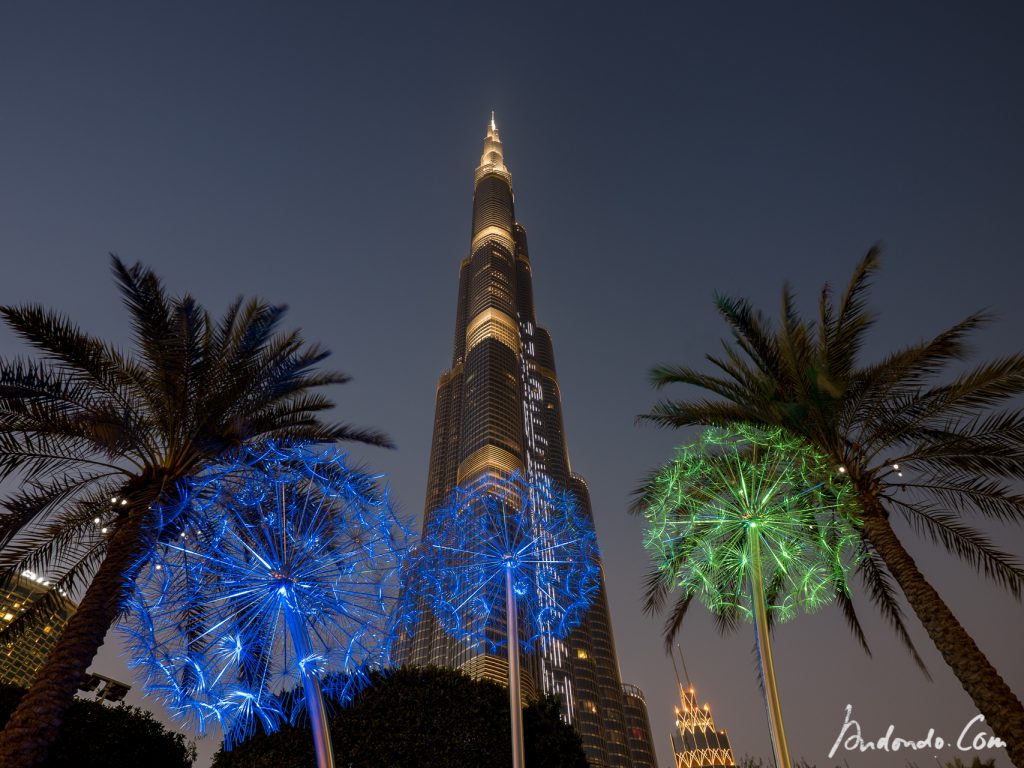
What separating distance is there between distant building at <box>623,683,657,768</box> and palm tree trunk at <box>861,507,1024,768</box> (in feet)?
498

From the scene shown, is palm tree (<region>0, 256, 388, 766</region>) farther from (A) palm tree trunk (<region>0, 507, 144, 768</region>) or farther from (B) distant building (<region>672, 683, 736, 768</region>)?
(B) distant building (<region>672, 683, 736, 768</region>)

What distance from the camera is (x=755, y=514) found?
11688mm

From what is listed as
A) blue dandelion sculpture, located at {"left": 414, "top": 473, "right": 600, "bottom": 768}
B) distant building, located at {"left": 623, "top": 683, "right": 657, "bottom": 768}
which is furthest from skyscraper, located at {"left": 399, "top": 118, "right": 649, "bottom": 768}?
blue dandelion sculpture, located at {"left": 414, "top": 473, "right": 600, "bottom": 768}

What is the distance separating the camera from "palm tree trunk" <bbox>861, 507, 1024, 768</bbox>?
32.8 feet

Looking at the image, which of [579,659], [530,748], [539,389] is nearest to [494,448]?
[579,659]

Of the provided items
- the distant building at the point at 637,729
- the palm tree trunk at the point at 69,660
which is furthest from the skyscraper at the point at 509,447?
the palm tree trunk at the point at 69,660

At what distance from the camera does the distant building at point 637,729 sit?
15138cm

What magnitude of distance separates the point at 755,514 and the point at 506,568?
5.05m

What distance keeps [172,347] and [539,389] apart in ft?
605

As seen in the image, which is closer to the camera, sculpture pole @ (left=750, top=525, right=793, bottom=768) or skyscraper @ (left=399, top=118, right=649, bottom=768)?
sculpture pole @ (left=750, top=525, right=793, bottom=768)

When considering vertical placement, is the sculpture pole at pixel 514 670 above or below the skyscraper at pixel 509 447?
below

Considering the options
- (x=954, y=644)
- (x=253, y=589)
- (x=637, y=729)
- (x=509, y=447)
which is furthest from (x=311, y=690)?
(x=637, y=729)

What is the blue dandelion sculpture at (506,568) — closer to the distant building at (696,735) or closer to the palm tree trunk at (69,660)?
the palm tree trunk at (69,660)

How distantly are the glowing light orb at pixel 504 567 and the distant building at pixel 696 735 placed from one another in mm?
136392
